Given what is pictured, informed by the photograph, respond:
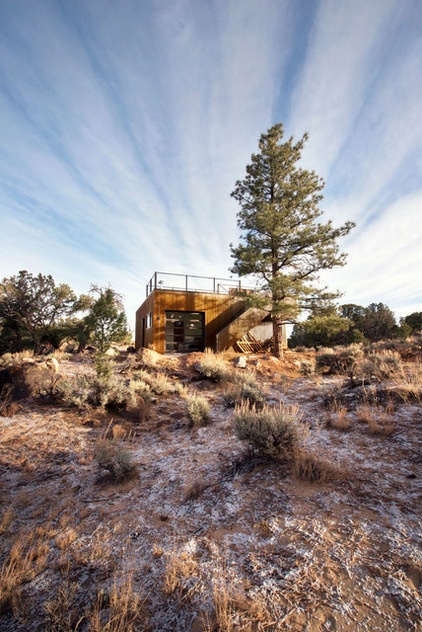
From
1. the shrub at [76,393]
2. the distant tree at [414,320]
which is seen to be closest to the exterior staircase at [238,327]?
the shrub at [76,393]

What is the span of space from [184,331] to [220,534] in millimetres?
17077

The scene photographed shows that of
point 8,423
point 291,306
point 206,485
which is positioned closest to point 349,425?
point 206,485

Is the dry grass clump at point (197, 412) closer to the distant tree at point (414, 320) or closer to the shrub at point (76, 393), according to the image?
the shrub at point (76, 393)

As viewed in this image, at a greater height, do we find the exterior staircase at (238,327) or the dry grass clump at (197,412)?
the exterior staircase at (238,327)

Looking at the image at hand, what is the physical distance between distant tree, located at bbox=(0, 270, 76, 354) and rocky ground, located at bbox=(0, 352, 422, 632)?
1981 centimetres

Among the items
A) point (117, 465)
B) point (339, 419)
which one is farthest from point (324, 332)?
point (117, 465)

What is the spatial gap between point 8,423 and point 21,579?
5.74m

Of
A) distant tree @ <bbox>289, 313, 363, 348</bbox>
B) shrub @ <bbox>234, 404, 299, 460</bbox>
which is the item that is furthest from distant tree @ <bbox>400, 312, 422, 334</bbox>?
shrub @ <bbox>234, 404, 299, 460</bbox>

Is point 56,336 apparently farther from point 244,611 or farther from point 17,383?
point 244,611

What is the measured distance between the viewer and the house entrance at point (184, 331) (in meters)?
19.8

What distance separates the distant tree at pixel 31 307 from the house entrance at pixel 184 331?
1135 centimetres

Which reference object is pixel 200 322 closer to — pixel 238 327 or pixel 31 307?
pixel 238 327

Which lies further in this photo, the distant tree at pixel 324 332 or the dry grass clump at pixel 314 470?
the distant tree at pixel 324 332

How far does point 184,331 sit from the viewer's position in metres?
20.1
